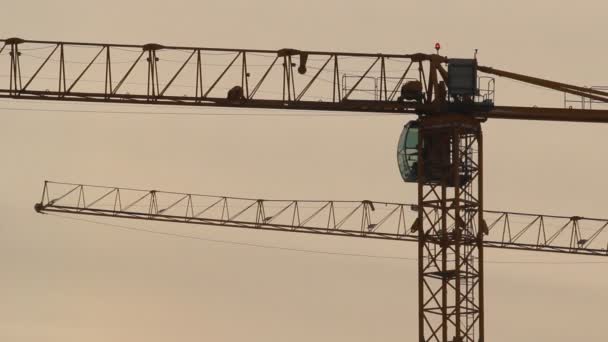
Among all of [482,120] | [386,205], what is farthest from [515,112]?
[386,205]

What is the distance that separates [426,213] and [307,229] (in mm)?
42978

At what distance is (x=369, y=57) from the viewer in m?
155

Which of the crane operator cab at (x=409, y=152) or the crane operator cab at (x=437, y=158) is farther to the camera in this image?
the crane operator cab at (x=409, y=152)

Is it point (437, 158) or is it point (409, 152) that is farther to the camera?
point (409, 152)

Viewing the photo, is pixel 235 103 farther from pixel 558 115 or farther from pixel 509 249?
pixel 509 249

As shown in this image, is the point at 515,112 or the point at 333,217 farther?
the point at 333,217

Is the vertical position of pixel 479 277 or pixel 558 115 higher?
pixel 558 115

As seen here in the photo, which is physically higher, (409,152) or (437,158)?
(409,152)

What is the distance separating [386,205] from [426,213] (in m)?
39.5

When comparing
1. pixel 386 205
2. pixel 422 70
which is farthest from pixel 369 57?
pixel 386 205

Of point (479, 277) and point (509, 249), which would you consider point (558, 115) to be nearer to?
point (479, 277)

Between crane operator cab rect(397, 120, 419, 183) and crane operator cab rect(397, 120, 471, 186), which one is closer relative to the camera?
crane operator cab rect(397, 120, 471, 186)

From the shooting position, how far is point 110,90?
512 ft

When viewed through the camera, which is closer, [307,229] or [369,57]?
[369,57]
